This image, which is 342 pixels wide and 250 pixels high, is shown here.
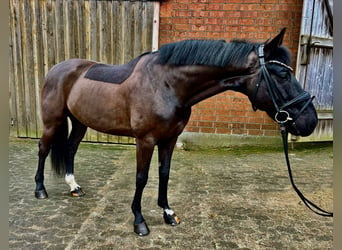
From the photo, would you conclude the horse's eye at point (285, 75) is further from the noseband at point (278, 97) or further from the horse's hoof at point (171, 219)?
the horse's hoof at point (171, 219)

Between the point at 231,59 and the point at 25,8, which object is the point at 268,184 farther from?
the point at 25,8

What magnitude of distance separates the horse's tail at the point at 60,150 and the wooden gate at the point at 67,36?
81.1 inches

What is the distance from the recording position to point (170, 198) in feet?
9.84

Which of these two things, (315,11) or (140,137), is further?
(315,11)

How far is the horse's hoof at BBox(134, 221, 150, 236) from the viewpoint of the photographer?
2.27m

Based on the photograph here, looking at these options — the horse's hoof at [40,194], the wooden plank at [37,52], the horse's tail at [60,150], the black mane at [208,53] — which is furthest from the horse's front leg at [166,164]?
the wooden plank at [37,52]

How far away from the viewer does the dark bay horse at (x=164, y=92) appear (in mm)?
1878

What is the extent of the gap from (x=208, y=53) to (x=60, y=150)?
208 cm

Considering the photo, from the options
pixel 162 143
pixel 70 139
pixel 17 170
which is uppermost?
pixel 162 143

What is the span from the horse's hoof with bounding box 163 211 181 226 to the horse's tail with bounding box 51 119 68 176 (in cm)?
144

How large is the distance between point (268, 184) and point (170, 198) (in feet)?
4.51

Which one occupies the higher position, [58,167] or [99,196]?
[58,167]

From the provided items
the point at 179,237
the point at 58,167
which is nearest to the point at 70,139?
the point at 58,167

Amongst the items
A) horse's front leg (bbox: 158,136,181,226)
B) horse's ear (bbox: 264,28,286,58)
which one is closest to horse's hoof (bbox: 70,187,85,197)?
horse's front leg (bbox: 158,136,181,226)
